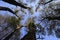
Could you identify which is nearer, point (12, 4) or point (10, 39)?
point (10, 39)

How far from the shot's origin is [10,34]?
1.67m

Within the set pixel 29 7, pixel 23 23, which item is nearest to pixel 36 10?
pixel 29 7

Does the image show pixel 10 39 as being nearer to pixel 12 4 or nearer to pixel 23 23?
pixel 23 23

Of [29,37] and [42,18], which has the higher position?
[42,18]

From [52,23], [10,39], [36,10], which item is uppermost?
[36,10]

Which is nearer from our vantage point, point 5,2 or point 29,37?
point 29,37

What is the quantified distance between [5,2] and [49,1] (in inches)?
18.9

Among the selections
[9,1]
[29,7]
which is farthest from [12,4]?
[29,7]

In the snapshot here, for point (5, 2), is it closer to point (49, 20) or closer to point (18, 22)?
point (18, 22)

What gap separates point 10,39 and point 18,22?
0.67 feet

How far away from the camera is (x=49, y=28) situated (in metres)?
1.69

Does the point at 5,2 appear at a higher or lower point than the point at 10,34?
higher

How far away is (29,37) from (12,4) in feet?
1.34

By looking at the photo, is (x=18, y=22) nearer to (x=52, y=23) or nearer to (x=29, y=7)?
(x=29, y=7)
